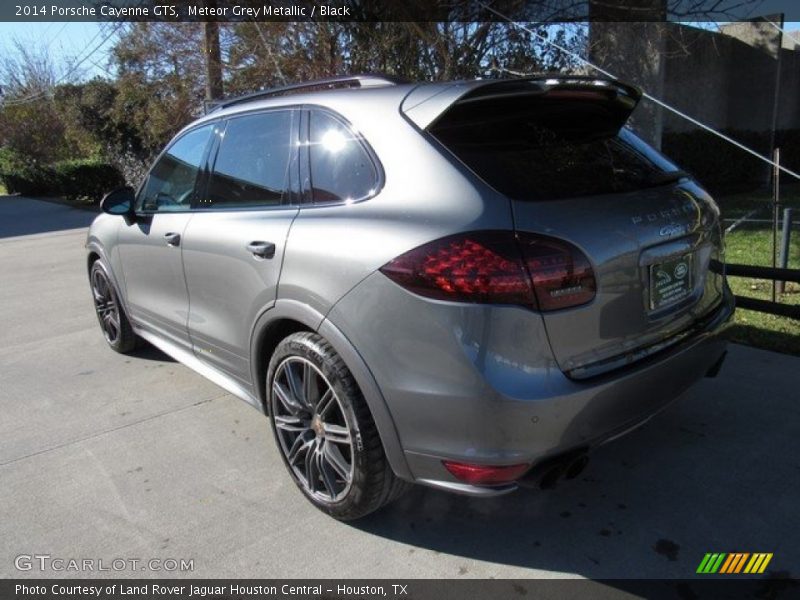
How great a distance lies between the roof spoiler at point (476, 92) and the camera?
95.6 inches

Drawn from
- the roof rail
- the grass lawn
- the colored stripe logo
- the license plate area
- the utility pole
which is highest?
the utility pole

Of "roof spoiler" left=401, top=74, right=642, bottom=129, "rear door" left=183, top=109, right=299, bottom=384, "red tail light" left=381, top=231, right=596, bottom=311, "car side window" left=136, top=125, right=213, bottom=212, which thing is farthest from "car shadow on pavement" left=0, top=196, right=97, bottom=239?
"red tail light" left=381, top=231, right=596, bottom=311

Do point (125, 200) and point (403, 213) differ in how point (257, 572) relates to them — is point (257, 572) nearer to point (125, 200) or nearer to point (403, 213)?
point (403, 213)

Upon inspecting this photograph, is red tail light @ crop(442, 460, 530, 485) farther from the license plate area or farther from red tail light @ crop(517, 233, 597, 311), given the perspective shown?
the license plate area

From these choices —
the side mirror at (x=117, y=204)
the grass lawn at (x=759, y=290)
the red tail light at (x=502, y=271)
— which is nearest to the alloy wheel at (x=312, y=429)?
the red tail light at (x=502, y=271)

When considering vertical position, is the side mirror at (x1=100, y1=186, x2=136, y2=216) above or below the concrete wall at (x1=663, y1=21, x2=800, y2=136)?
below

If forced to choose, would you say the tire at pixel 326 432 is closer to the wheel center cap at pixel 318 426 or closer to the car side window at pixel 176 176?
the wheel center cap at pixel 318 426

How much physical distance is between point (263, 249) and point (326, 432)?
0.85 meters

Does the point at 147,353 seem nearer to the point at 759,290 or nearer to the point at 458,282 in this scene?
the point at 458,282

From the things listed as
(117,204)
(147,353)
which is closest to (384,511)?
(117,204)

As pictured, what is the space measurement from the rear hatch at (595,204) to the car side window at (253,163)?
3.05 feet

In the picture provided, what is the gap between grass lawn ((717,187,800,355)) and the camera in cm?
466

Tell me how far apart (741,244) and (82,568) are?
7.51m

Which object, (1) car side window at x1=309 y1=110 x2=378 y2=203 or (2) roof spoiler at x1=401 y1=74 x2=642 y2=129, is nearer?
(2) roof spoiler at x1=401 y1=74 x2=642 y2=129
